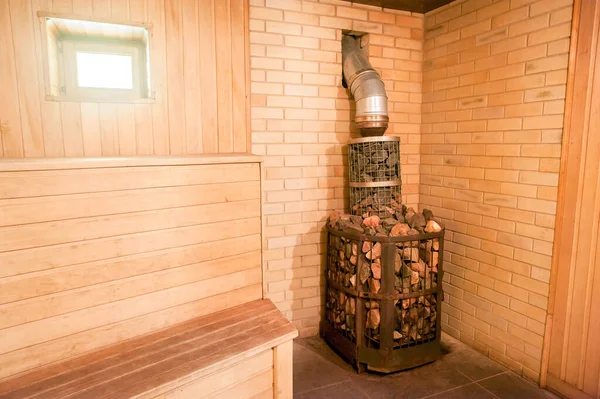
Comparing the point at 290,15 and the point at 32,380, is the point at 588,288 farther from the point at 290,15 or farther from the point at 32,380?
the point at 32,380

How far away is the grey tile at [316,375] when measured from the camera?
8.52 feet

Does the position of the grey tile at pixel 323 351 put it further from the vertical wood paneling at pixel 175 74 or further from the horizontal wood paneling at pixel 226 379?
the vertical wood paneling at pixel 175 74

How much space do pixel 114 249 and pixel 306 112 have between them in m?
1.80

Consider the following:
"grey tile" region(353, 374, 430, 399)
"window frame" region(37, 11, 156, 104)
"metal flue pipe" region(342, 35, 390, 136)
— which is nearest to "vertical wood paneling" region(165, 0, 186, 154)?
"window frame" region(37, 11, 156, 104)

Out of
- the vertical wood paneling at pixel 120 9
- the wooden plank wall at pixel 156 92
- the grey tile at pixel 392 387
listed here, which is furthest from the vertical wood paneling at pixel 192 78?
the grey tile at pixel 392 387

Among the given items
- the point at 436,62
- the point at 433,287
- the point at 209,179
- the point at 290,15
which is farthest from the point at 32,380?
the point at 436,62

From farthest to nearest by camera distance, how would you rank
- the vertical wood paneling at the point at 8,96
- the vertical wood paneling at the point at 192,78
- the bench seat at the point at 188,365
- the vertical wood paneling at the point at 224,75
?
the vertical wood paneling at the point at 224,75 → the vertical wood paneling at the point at 192,78 → the vertical wood paneling at the point at 8,96 → the bench seat at the point at 188,365

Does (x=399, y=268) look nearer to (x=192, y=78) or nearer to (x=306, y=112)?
(x=306, y=112)

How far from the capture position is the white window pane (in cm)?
236

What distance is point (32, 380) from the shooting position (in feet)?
5.63

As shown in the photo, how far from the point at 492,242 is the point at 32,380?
2.93m

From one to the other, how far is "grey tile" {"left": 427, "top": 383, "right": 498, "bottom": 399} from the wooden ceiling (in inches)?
116

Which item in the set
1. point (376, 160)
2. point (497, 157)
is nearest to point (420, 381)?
point (376, 160)

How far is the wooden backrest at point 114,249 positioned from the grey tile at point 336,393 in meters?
0.76
